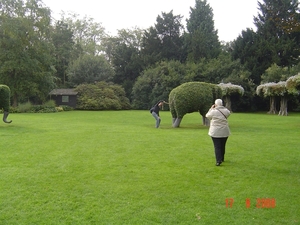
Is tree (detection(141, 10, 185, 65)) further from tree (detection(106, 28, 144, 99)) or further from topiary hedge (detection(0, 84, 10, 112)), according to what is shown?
topiary hedge (detection(0, 84, 10, 112))

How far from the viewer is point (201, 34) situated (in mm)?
45656

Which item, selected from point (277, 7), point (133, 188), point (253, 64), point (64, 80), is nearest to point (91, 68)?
point (64, 80)

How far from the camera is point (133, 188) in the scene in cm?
595

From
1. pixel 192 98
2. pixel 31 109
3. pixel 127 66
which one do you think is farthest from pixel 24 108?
pixel 192 98

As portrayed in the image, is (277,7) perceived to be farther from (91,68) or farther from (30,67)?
(30,67)

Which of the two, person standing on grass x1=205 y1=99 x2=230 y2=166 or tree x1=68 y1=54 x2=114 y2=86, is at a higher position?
tree x1=68 y1=54 x2=114 y2=86

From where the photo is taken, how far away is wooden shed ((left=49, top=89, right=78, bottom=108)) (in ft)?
131

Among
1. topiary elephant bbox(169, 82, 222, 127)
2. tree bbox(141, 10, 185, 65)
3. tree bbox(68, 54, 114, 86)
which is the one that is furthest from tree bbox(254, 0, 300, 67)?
topiary elephant bbox(169, 82, 222, 127)

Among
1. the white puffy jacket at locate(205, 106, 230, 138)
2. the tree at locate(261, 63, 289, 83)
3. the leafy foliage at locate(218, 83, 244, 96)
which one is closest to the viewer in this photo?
the white puffy jacket at locate(205, 106, 230, 138)

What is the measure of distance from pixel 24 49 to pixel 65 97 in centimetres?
816

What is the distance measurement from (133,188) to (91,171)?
1665 millimetres

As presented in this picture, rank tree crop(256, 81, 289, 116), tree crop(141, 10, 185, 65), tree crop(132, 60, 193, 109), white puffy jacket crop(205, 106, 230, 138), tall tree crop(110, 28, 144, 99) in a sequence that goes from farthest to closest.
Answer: tree crop(141, 10, 185, 65), tall tree crop(110, 28, 144, 99), tree crop(132, 60, 193, 109), tree crop(256, 81, 289, 116), white puffy jacket crop(205, 106, 230, 138)

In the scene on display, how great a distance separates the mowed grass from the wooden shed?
29480mm

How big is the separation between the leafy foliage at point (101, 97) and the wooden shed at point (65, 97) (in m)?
0.66
